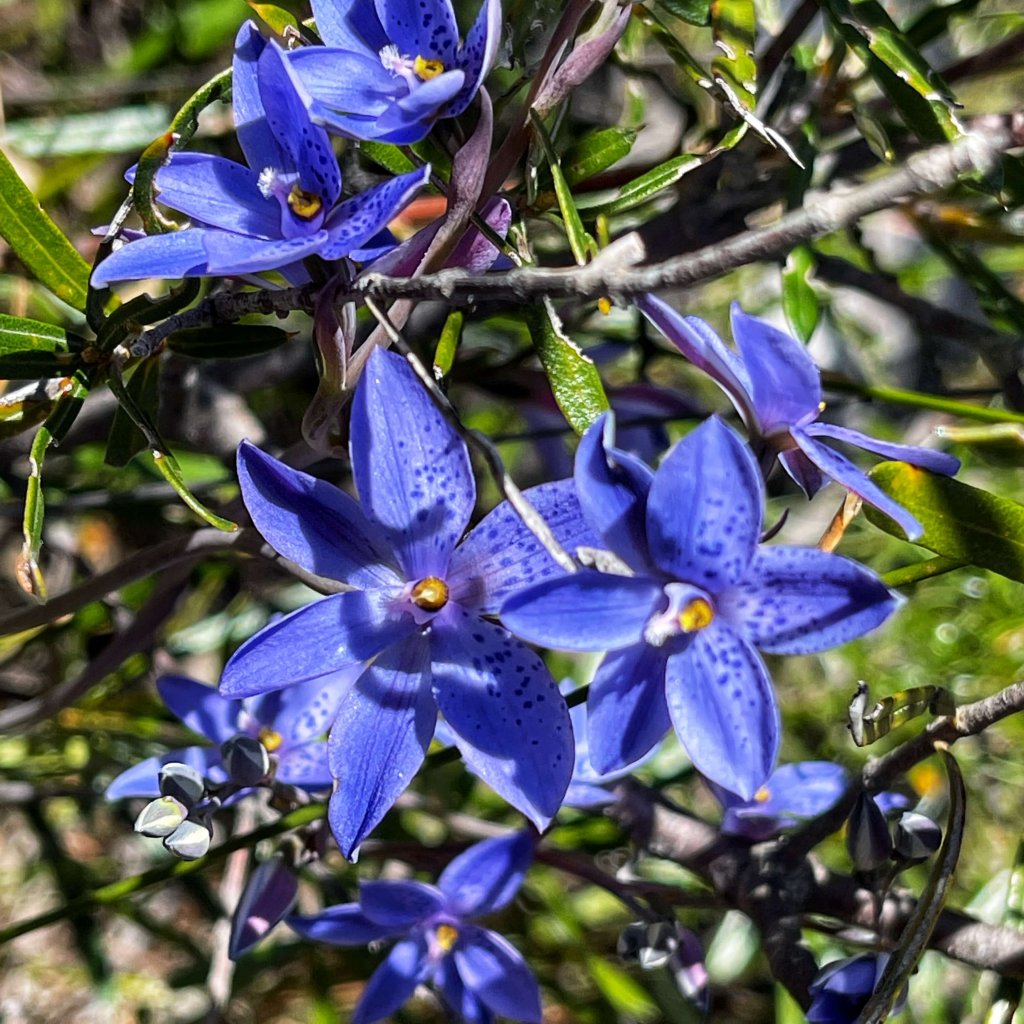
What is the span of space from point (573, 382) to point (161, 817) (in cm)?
39

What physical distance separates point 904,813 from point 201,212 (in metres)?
0.63

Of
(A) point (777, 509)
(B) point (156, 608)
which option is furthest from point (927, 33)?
(B) point (156, 608)

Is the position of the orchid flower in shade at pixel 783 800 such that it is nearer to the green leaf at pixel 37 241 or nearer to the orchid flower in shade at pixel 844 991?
the orchid flower in shade at pixel 844 991

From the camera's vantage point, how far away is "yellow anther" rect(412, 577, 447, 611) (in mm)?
707

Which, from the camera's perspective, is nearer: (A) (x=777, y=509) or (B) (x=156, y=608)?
(B) (x=156, y=608)

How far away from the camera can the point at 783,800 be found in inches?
41.1

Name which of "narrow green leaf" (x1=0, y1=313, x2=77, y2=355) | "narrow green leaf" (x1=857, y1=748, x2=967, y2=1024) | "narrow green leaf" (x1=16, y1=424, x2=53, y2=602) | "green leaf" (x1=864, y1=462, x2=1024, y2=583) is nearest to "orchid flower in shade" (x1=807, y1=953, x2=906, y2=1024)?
"narrow green leaf" (x1=857, y1=748, x2=967, y2=1024)

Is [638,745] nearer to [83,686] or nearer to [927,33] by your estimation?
[83,686]

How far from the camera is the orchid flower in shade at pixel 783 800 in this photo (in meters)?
1.03

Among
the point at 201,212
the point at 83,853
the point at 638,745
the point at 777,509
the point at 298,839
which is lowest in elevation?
the point at 83,853

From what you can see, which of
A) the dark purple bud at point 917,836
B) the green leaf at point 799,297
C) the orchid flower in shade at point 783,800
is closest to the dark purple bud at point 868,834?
the dark purple bud at point 917,836

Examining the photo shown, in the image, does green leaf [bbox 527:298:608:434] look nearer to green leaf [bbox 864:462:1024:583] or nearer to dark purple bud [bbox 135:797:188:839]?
green leaf [bbox 864:462:1024:583]

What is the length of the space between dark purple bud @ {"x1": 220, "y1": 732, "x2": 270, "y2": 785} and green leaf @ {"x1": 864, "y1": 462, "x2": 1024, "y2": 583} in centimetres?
46

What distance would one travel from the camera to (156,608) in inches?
44.6
